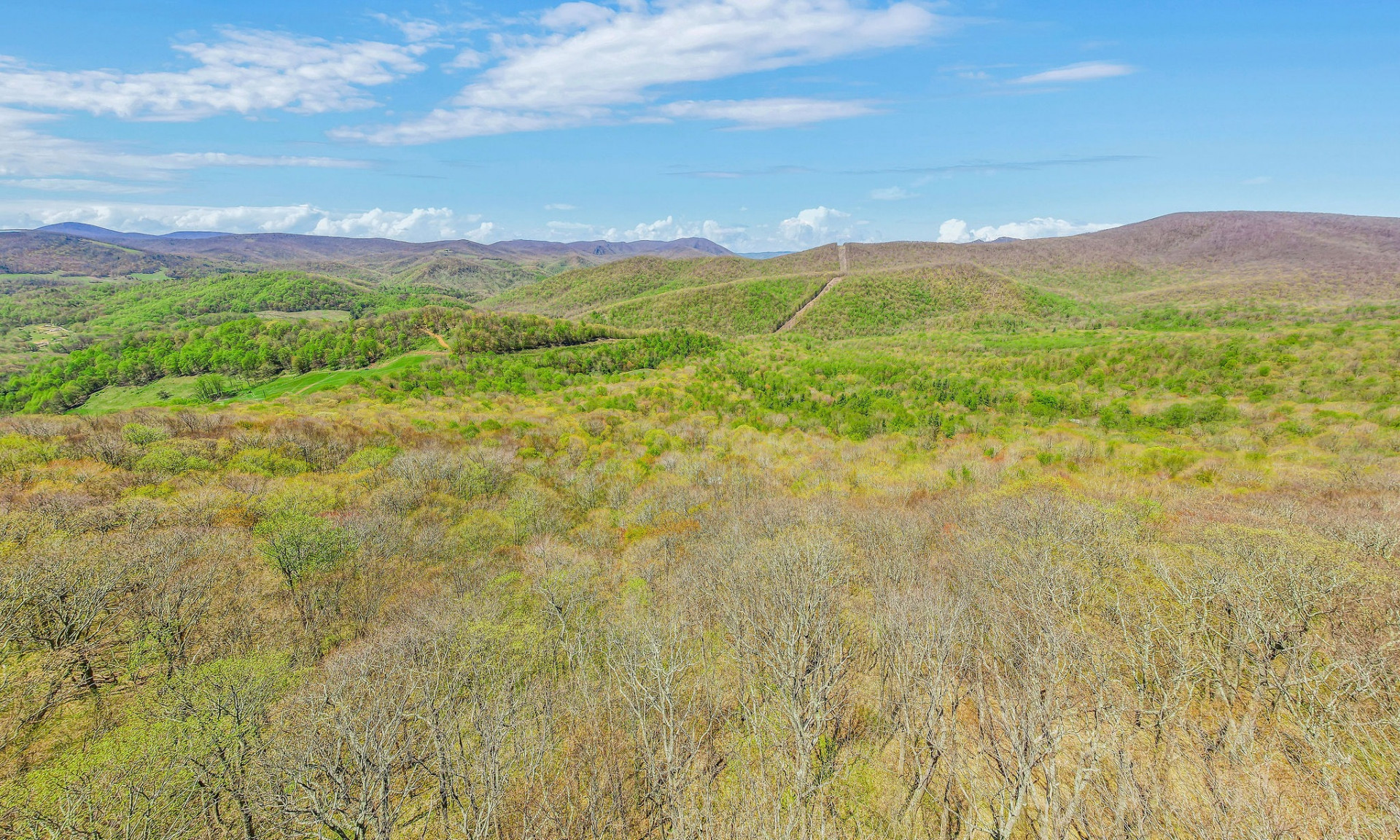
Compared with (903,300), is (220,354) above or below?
below

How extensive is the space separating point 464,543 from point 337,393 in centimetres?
5806

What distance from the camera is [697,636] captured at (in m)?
23.1

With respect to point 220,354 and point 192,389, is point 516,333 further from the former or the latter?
point 220,354

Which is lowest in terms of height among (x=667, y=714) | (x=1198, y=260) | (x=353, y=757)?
(x=667, y=714)

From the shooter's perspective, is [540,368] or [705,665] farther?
[540,368]

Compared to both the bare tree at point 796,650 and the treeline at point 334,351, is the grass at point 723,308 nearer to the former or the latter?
the treeline at point 334,351

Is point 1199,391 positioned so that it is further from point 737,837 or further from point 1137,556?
point 737,837

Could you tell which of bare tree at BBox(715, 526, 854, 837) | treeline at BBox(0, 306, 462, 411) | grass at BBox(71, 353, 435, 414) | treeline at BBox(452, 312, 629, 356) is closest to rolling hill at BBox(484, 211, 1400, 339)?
treeline at BBox(452, 312, 629, 356)

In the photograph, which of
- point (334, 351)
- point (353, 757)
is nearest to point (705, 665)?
point (353, 757)

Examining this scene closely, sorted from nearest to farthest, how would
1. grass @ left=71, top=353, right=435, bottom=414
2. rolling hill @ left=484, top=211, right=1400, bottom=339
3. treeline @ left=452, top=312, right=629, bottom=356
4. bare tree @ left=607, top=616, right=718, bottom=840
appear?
bare tree @ left=607, top=616, right=718, bottom=840, grass @ left=71, top=353, right=435, bottom=414, treeline @ left=452, top=312, right=629, bottom=356, rolling hill @ left=484, top=211, right=1400, bottom=339

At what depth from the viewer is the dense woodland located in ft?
42.2

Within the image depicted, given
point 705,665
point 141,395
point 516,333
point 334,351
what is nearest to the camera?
point 705,665

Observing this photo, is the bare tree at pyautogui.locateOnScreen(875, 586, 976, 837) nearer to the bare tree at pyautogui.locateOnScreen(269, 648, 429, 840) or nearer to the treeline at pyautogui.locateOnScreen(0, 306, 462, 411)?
the bare tree at pyautogui.locateOnScreen(269, 648, 429, 840)

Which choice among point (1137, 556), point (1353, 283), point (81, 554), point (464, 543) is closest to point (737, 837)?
point (1137, 556)
